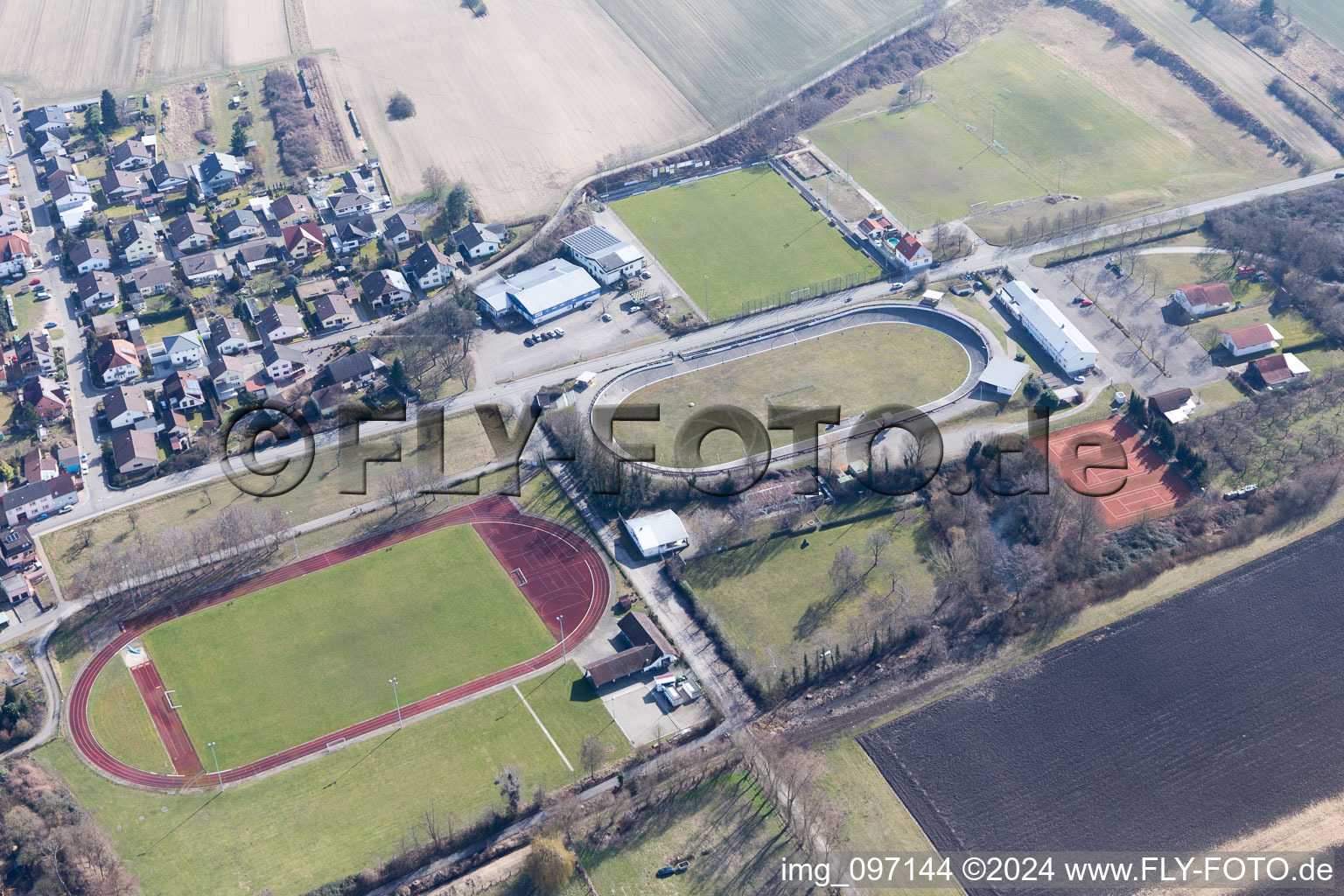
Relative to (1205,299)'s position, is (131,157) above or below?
below

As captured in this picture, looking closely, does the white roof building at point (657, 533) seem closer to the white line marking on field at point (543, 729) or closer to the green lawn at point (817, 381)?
the green lawn at point (817, 381)

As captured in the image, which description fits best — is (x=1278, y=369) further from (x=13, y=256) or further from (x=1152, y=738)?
(x=13, y=256)

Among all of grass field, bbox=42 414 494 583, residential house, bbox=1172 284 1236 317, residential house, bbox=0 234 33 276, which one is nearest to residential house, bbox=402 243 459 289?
grass field, bbox=42 414 494 583

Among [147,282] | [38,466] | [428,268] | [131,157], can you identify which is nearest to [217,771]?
[38,466]

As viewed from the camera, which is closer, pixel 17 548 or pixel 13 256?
pixel 17 548

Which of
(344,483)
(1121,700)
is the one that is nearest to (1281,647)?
(1121,700)
